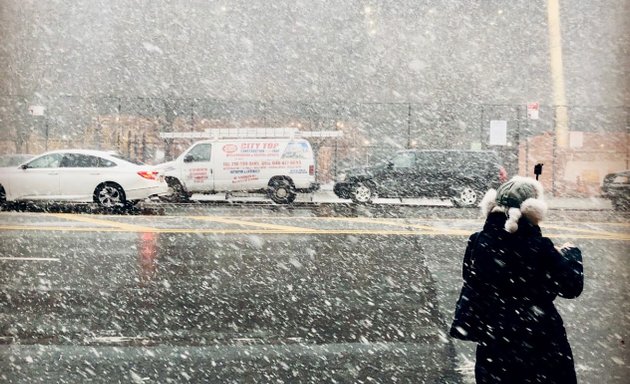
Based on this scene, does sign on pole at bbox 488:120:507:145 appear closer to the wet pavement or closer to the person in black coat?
the wet pavement

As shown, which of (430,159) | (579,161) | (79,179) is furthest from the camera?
(579,161)

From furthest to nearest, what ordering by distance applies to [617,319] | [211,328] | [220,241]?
[220,241] → [617,319] → [211,328]

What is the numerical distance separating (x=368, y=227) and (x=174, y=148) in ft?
50.1

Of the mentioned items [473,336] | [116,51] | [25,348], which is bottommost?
[25,348]

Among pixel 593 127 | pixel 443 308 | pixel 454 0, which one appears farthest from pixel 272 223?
pixel 454 0

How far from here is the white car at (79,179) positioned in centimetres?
1634

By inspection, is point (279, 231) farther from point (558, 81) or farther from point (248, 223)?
point (558, 81)

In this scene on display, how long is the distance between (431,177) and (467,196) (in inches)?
48.1

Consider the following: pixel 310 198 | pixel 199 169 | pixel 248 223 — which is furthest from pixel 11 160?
pixel 248 223

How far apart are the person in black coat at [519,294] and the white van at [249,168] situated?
53.3ft

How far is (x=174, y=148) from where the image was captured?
27.2 m

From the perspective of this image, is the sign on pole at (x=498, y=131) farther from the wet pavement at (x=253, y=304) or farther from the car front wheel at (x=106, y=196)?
the car front wheel at (x=106, y=196)

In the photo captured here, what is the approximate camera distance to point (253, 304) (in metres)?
7.12

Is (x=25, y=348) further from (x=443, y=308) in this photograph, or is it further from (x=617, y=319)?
(x=617, y=319)
